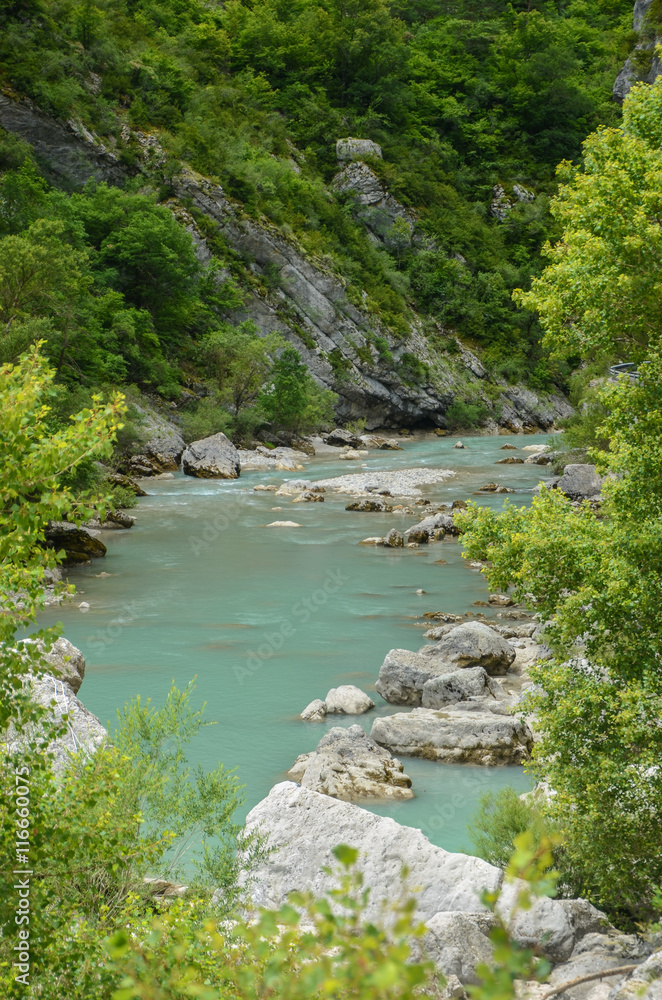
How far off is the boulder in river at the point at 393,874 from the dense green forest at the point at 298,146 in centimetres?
2302

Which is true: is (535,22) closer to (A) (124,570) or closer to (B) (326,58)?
(B) (326,58)

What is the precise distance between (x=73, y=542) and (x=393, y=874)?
16.8m

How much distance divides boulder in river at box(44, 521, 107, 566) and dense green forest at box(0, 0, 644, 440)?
338 inches

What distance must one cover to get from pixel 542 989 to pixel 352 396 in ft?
170

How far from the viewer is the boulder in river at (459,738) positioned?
10570 millimetres

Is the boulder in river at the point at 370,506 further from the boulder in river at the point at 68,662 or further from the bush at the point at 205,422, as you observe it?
the boulder in river at the point at 68,662

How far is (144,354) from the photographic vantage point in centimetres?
4341

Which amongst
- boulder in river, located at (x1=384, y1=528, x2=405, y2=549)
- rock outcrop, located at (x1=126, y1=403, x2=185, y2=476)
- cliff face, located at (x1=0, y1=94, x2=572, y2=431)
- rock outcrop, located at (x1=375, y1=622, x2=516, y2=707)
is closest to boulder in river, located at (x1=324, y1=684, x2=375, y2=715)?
rock outcrop, located at (x1=375, y1=622, x2=516, y2=707)

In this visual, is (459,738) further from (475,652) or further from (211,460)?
(211,460)

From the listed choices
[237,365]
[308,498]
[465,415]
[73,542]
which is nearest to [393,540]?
[308,498]

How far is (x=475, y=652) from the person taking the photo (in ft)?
44.7

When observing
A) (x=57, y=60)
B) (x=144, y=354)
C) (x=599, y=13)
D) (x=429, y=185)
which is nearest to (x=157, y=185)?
(x=57, y=60)

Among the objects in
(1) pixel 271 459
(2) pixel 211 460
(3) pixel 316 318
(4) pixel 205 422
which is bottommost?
(1) pixel 271 459

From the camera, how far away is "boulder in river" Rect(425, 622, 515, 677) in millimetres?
13570
